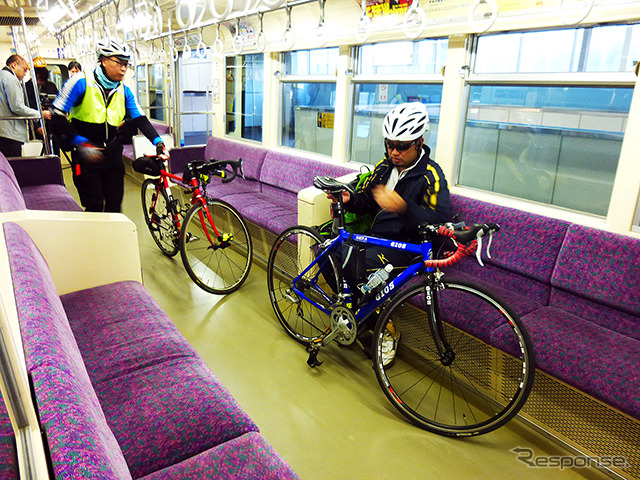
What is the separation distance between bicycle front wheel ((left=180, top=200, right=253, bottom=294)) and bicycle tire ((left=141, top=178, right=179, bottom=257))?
0.25m

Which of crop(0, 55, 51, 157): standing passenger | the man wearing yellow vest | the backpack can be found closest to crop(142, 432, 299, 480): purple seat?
the backpack

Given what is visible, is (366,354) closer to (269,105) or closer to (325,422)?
(325,422)

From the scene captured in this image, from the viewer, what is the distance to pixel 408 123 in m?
2.56

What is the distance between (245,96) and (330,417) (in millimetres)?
5204

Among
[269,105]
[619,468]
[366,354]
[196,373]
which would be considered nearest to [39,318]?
[196,373]

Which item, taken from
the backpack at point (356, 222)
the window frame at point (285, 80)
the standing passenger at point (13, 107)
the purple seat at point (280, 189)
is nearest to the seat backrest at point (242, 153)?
the purple seat at point (280, 189)

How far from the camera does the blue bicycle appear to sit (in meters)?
2.14

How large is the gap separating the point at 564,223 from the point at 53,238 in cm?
287

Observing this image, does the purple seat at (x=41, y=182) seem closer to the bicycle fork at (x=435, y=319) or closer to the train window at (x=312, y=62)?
the train window at (x=312, y=62)

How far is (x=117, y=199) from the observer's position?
154 inches

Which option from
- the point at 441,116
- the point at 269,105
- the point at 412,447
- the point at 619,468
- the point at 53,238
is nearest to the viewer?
the point at 619,468

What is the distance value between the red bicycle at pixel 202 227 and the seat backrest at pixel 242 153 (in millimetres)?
1233

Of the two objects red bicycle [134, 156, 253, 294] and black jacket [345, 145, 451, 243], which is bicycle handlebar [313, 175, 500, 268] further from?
red bicycle [134, 156, 253, 294]

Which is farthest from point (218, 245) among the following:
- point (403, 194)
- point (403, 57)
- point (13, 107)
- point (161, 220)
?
point (13, 107)
